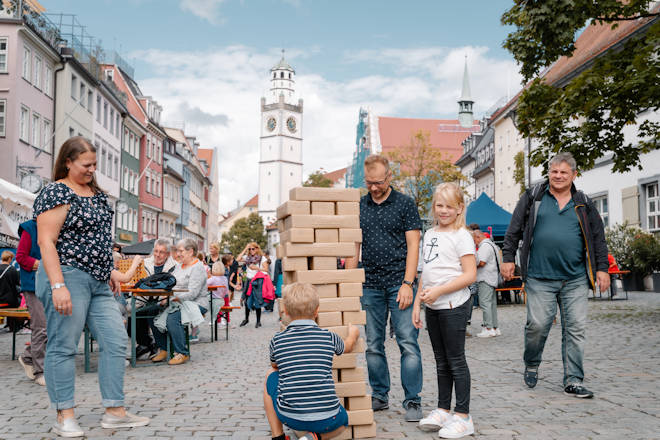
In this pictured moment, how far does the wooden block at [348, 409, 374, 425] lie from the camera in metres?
4.91

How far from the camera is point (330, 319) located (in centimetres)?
498

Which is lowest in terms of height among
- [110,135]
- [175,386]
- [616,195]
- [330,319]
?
[175,386]

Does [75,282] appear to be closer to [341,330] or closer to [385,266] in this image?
[341,330]

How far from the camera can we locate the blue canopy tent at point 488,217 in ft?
76.0

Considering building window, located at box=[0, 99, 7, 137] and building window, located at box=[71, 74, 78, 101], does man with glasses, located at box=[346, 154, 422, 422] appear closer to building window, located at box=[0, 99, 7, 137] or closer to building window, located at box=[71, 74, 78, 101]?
building window, located at box=[0, 99, 7, 137]

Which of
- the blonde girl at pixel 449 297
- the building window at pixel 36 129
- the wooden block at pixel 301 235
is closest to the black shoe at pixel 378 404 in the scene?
the blonde girl at pixel 449 297

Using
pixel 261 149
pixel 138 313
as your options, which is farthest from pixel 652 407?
pixel 261 149

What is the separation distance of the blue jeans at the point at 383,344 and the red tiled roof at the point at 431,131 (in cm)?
8490

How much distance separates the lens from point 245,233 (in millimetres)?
105688

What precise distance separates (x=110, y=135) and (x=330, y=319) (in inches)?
1656

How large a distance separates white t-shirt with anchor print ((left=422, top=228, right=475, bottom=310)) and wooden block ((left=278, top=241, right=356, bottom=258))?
599 millimetres

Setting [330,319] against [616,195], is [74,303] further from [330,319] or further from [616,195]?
[616,195]

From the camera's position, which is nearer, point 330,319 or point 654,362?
point 330,319

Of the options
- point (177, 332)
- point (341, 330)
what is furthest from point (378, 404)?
point (177, 332)
